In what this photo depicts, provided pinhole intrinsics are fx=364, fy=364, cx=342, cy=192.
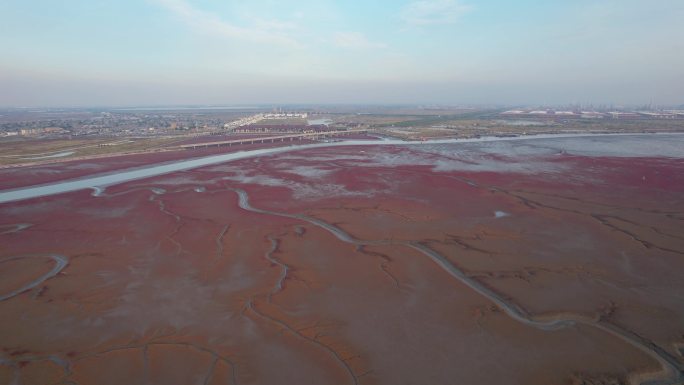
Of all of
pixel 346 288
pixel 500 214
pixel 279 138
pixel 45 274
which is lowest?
pixel 45 274

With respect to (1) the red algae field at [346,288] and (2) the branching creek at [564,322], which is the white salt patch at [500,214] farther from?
(2) the branching creek at [564,322]

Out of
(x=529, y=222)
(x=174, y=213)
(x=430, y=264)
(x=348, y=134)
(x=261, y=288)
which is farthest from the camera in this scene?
(x=348, y=134)

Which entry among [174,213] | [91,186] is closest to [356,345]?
[174,213]

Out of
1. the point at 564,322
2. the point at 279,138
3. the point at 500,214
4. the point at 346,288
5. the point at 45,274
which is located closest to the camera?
the point at 564,322

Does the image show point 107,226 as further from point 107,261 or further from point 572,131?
point 572,131

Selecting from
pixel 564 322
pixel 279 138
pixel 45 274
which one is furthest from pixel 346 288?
pixel 279 138

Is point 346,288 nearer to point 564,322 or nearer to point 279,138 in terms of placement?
point 564,322

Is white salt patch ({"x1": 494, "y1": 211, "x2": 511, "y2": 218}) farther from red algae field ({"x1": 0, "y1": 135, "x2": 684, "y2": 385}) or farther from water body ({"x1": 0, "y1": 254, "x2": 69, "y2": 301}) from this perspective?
water body ({"x1": 0, "y1": 254, "x2": 69, "y2": 301})

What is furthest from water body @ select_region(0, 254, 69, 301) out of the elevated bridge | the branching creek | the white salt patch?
the elevated bridge
